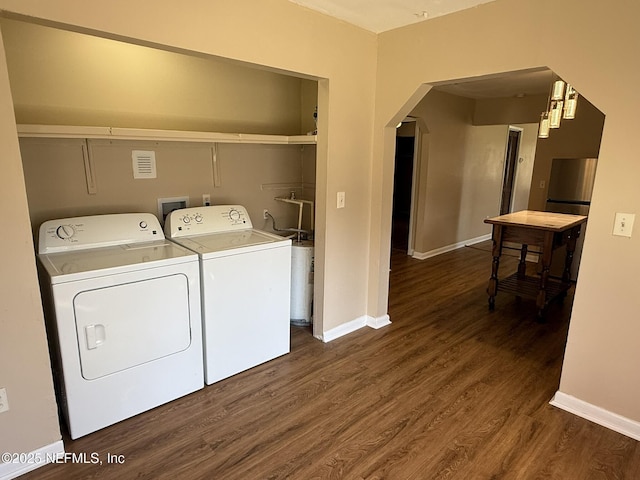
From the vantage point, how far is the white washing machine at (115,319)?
190 centimetres

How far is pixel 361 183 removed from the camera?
3.04 meters

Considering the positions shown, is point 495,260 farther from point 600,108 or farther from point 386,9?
point 386,9

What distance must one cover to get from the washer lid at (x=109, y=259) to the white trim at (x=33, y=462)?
80 centimetres

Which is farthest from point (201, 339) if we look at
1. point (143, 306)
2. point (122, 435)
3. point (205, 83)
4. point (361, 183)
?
point (205, 83)

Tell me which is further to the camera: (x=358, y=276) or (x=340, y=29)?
(x=358, y=276)

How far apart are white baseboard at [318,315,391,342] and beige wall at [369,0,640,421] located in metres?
1.41

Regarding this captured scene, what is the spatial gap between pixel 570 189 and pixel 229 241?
403cm

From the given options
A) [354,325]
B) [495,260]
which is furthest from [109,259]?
[495,260]

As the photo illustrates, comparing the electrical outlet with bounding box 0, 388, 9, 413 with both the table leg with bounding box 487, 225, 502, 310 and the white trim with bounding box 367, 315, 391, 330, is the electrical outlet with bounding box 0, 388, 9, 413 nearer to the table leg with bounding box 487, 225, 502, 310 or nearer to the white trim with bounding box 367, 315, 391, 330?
the white trim with bounding box 367, 315, 391, 330

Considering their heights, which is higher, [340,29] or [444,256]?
[340,29]

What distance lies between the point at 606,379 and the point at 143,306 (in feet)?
8.38

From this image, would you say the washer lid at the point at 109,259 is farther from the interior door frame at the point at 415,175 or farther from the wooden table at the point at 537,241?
the interior door frame at the point at 415,175

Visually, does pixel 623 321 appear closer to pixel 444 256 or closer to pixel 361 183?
pixel 361 183

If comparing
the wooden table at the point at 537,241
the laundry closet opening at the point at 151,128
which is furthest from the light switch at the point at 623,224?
the laundry closet opening at the point at 151,128
